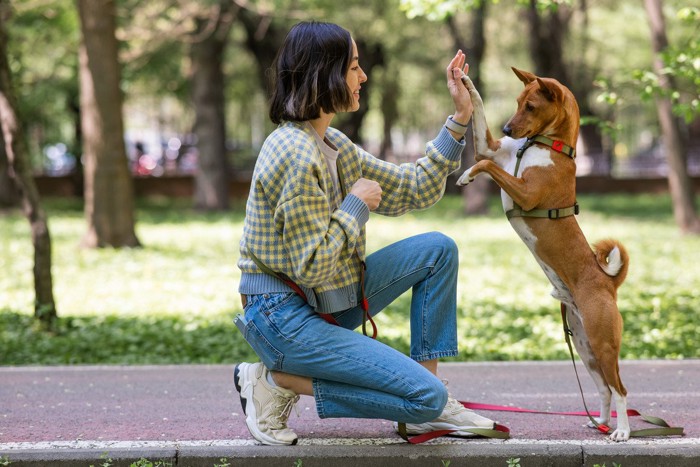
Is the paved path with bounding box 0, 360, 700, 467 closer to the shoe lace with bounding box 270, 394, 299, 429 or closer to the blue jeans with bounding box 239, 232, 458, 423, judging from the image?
the shoe lace with bounding box 270, 394, 299, 429

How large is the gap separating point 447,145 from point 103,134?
12.7m

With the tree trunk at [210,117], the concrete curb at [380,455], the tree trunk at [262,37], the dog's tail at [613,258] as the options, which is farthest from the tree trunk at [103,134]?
the dog's tail at [613,258]

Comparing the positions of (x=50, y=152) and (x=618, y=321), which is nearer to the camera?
(x=618, y=321)

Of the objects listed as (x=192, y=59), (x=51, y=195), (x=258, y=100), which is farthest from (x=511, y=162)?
(x=258, y=100)

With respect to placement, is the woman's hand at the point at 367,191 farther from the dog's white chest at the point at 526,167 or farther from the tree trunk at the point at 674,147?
the tree trunk at the point at 674,147

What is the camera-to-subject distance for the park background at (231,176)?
29.2 ft

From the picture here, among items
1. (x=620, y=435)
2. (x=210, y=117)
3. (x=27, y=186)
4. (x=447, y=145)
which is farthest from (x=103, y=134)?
(x=620, y=435)

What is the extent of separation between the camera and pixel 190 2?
70.6ft

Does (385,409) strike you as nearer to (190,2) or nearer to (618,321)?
(618,321)

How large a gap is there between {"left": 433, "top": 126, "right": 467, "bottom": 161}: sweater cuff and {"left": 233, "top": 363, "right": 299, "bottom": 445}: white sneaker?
1.31m

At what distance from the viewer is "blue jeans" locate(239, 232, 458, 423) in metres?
4.16

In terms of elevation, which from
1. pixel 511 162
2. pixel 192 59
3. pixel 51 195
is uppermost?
pixel 192 59

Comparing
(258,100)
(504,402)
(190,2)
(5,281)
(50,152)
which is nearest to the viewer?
(504,402)

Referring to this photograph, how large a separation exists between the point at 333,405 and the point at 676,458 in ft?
5.13
